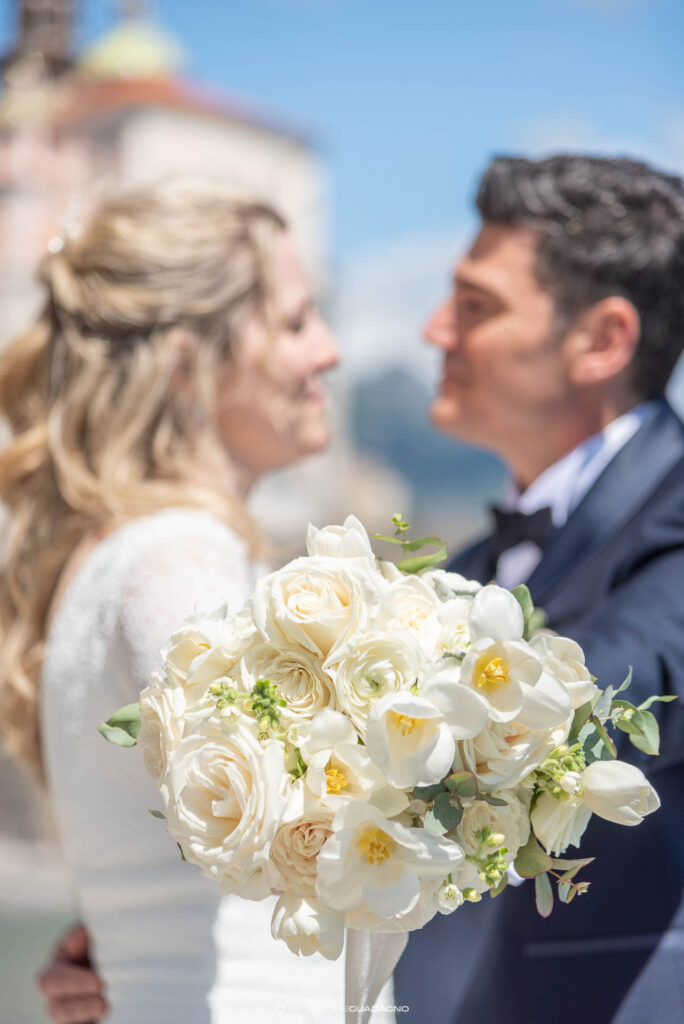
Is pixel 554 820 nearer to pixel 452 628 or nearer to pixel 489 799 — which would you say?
pixel 489 799

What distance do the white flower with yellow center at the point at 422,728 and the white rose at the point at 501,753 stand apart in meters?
0.04

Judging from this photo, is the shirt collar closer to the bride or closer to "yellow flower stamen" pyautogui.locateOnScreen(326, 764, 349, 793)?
the bride

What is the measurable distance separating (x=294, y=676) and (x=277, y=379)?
1.25m

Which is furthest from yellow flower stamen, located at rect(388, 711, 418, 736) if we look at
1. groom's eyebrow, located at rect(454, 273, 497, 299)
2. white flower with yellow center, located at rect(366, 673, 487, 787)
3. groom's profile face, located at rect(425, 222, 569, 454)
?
groom's eyebrow, located at rect(454, 273, 497, 299)

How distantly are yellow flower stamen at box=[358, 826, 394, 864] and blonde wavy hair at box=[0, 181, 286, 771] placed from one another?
97cm

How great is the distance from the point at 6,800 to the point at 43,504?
12471mm

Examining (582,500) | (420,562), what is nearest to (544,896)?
(420,562)

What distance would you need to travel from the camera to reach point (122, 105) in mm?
24812

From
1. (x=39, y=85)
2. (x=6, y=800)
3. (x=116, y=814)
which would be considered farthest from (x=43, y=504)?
(x=39, y=85)

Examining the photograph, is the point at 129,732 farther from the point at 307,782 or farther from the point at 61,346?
the point at 61,346

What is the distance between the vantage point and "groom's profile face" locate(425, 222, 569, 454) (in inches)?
102

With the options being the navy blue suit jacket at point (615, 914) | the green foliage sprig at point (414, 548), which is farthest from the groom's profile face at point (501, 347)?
the green foliage sprig at point (414, 548)

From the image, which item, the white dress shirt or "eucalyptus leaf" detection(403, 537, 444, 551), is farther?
the white dress shirt

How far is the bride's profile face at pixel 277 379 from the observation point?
227 cm
